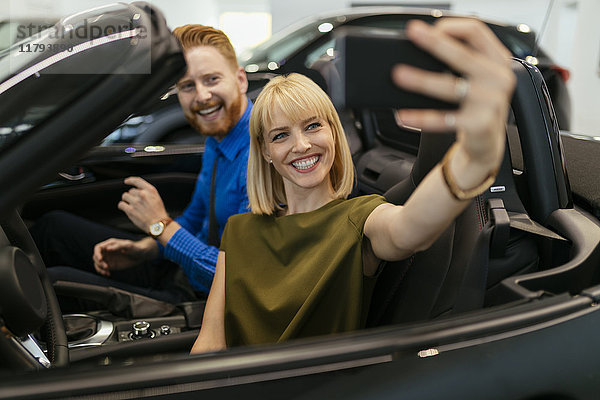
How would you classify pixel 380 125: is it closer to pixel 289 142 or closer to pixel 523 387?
pixel 289 142

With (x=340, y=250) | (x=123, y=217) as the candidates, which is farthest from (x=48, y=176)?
(x=123, y=217)

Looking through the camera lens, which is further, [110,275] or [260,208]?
[110,275]

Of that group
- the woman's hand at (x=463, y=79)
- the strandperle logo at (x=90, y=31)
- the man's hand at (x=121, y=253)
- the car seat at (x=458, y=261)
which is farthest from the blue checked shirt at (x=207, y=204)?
the woman's hand at (x=463, y=79)

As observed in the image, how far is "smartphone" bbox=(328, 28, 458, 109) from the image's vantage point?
595 mm

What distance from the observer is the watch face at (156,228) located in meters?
1.65

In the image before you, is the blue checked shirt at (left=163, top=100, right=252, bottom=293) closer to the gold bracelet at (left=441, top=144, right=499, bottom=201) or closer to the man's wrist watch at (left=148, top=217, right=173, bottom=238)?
the man's wrist watch at (left=148, top=217, right=173, bottom=238)

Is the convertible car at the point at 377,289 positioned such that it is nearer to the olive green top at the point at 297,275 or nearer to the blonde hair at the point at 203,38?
the olive green top at the point at 297,275

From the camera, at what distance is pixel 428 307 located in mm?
1104

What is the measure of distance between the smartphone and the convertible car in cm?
4

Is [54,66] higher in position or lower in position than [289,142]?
higher

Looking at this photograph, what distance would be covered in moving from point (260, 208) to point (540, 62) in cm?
342

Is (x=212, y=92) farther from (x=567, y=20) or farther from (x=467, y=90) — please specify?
(x=567, y=20)

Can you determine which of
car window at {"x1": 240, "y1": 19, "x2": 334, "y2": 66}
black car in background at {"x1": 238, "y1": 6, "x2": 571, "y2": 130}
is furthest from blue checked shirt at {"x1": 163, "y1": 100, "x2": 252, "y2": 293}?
car window at {"x1": 240, "y1": 19, "x2": 334, "y2": 66}

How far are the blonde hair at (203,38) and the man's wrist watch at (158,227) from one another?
1.79 feet
